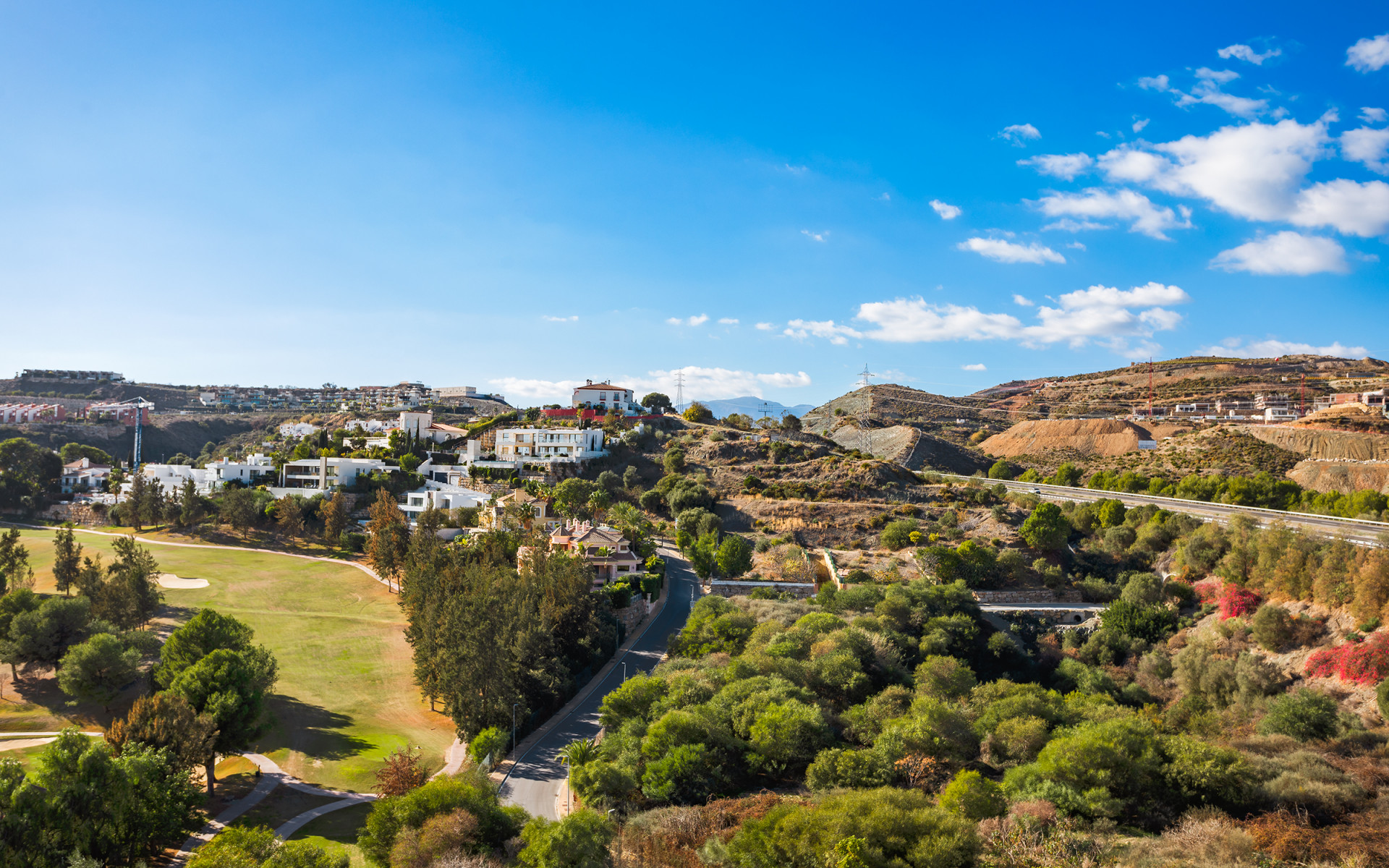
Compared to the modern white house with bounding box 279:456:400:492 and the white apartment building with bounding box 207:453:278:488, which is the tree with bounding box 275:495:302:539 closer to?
the modern white house with bounding box 279:456:400:492

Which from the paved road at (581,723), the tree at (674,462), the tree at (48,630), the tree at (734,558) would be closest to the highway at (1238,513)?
the tree at (734,558)

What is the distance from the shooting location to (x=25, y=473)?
82062mm

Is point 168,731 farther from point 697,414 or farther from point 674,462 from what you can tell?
point 697,414

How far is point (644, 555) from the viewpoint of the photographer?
55031mm

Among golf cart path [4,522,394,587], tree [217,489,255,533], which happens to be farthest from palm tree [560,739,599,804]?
tree [217,489,255,533]

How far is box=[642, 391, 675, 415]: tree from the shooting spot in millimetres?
104625

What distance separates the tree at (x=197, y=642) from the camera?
1331 inches

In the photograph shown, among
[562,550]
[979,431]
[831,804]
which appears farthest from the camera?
[979,431]

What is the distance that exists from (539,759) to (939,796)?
1641 cm

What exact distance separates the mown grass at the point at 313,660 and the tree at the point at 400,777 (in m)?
3.24

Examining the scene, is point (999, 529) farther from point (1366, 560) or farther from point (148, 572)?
point (148, 572)

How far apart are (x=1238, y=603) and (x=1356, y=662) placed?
309 inches

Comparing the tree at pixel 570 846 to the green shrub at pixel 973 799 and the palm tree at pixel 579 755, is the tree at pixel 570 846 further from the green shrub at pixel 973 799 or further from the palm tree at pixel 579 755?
the green shrub at pixel 973 799

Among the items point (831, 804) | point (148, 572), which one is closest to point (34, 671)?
point (148, 572)
